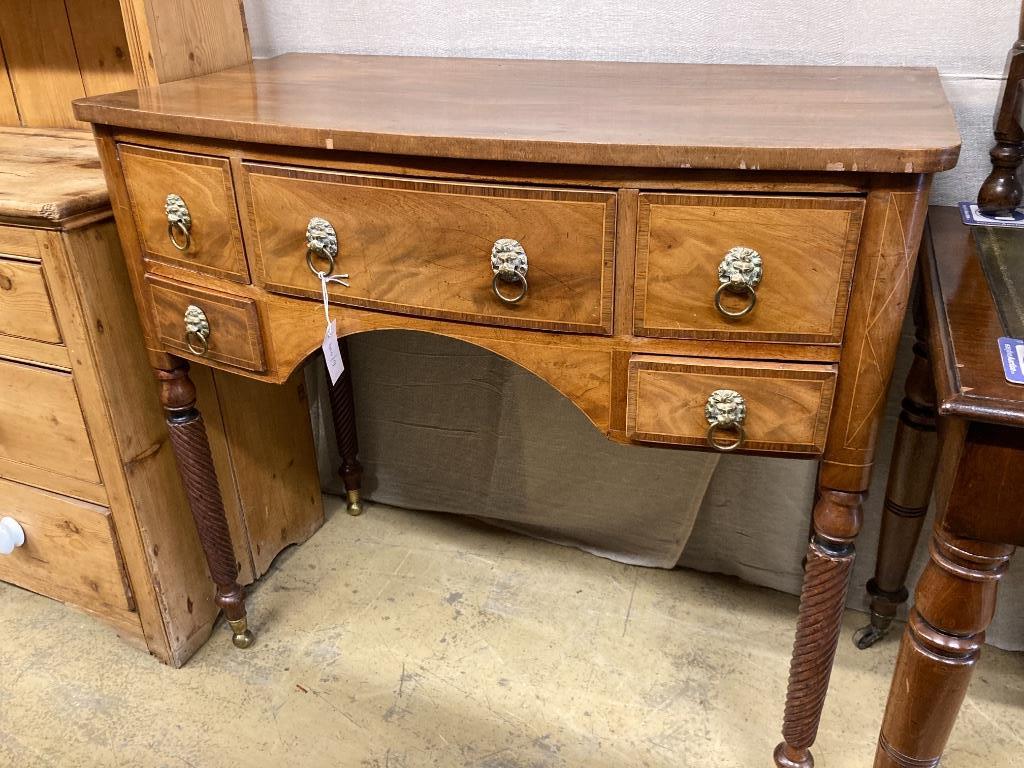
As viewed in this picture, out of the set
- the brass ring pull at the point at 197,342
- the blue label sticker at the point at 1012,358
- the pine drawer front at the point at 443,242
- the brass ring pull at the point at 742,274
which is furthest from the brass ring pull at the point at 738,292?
the brass ring pull at the point at 197,342

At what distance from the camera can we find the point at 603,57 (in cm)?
128

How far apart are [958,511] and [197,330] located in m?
0.87

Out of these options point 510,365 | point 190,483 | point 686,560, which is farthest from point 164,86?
point 686,560

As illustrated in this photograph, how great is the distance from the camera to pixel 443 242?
85 centimetres

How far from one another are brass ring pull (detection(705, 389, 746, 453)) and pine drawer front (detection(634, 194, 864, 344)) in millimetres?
61

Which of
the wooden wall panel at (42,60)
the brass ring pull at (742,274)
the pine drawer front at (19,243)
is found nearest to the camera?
the brass ring pull at (742,274)

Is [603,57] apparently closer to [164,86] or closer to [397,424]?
[164,86]

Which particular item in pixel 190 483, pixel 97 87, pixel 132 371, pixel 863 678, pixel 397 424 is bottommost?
pixel 863 678

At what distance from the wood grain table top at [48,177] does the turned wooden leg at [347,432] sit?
540 millimetres

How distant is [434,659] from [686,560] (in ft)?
1.62

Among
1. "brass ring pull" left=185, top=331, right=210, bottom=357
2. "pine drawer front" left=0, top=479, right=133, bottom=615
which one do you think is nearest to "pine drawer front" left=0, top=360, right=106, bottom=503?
"pine drawer front" left=0, top=479, right=133, bottom=615

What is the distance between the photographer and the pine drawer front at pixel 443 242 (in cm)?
81

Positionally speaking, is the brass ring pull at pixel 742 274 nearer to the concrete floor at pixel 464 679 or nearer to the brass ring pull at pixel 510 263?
the brass ring pull at pixel 510 263

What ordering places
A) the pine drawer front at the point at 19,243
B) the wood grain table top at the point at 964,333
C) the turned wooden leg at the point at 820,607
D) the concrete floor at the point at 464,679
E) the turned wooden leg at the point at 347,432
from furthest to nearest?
the turned wooden leg at the point at 347,432
the concrete floor at the point at 464,679
the pine drawer front at the point at 19,243
the turned wooden leg at the point at 820,607
the wood grain table top at the point at 964,333
